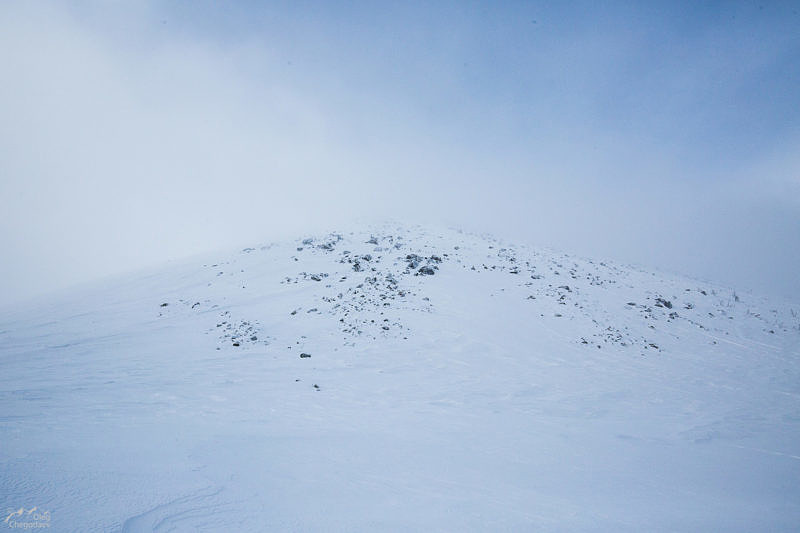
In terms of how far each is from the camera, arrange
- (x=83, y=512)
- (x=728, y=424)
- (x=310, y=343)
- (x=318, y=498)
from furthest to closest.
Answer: (x=310, y=343) < (x=728, y=424) < (x=318, y=498) < (x=83, y=512)

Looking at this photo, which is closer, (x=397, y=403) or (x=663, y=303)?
(x=397, y=403)

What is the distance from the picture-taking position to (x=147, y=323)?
1454cm

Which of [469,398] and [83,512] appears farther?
[469,398]

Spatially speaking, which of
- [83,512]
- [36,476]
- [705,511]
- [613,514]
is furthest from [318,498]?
[705,511]

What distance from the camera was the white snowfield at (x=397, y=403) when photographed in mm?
4355

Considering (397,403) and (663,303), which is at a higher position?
(663,303)

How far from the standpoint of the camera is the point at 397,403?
8883 millimetres

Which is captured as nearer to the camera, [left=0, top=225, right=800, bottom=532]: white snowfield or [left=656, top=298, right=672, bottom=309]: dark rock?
[left=0, top=225, right=800, bottom=532]: white snowfield

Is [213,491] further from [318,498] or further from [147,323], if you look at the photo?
[147,323]

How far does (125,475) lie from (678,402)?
12.6 metres

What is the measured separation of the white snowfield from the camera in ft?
14.3

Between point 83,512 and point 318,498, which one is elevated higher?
point 83,512

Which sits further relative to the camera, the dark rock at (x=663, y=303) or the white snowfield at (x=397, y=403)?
the dark rock at (x=663, y=303)

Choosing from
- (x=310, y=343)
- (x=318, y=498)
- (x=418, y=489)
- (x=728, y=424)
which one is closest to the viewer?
(x=318, y=498)
